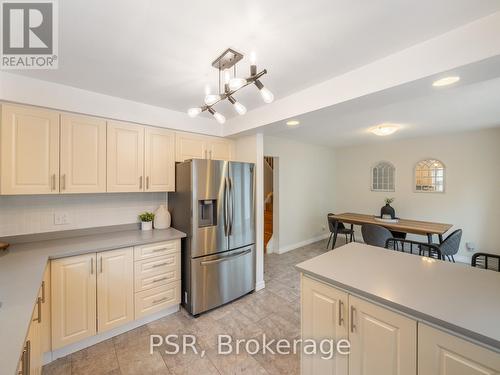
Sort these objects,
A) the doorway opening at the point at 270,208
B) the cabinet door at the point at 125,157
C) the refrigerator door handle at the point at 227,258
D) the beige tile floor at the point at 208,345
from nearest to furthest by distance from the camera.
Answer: the beige tile floor at the point at 208,345 < the cabinet door at the point at 125,157 < the refrigerator door handle at the point at 227,258 < the doorway opening at the point at 270,208

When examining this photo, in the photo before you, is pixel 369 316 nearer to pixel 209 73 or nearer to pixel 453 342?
pixel 453 342

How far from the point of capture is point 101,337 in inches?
77.8

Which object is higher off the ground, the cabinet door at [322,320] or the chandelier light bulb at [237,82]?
the chandelier light bulb at [237,82]

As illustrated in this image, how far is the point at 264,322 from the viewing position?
226 cm

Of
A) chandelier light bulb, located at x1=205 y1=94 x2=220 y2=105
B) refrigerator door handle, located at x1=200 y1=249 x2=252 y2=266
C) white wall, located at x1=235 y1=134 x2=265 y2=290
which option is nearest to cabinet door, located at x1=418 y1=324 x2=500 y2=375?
chandelier light bulb, located at x1=205 y1=94 x2=220 y2=105

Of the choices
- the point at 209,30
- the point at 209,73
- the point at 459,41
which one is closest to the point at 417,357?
the point at 459,41

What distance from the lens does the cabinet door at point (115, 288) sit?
6.29 ft

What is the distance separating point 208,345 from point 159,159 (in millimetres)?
2042

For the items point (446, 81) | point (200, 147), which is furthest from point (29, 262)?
point (446, 81)

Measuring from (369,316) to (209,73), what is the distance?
2081 mm

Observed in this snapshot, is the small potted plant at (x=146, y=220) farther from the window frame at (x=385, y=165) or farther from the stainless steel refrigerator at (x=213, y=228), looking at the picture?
the window frame at (x=385, y=165)

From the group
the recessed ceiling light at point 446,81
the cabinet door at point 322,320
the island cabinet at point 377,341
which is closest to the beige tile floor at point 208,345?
the cabinet door at point 322,320

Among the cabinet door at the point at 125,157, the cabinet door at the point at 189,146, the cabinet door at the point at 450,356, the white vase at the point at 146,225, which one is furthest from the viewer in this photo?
the cabinet door at the point at 189,146

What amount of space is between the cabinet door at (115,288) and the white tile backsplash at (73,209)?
2.19ft
